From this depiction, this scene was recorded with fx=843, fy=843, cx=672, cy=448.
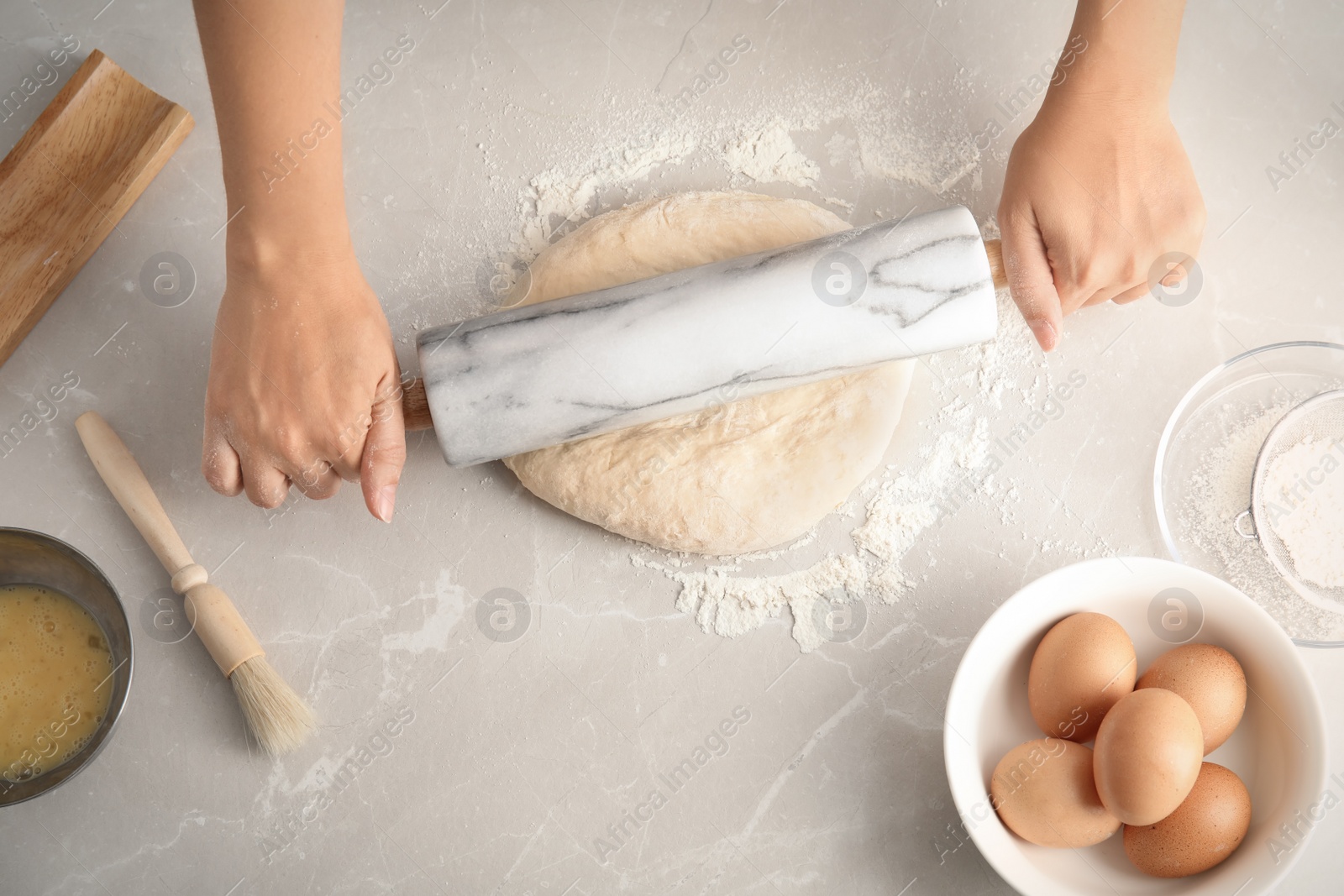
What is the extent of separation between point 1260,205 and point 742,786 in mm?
1380

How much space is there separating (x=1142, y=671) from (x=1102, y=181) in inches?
29.2

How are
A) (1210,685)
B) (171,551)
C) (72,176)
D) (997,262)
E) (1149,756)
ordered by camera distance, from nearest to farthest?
(1149,756) < (1210,685) < (997,262) < (171,551) < (72,176)

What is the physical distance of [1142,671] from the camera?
4.17ft

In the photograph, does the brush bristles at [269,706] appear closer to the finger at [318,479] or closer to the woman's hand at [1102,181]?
the finger at [318,479]

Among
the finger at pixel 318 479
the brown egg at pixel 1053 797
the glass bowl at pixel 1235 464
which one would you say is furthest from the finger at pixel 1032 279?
the finger at pixel 318 479

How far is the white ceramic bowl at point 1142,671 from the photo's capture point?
44.8 inches

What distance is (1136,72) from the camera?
4.28 ft

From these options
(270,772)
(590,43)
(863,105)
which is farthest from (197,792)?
(863,105)

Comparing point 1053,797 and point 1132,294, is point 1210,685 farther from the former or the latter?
point 1132,294

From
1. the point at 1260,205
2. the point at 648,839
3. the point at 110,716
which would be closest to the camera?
the point at 110,716

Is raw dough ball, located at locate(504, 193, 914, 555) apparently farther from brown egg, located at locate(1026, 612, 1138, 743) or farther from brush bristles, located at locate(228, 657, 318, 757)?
brush bristles, located at locate(228, 657, 318, 757)

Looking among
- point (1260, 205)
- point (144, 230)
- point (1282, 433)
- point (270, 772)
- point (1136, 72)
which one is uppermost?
point (144, 230)

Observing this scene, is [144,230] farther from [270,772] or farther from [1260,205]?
[1260,205]

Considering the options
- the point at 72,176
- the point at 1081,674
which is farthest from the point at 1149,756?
the point at 72,176
